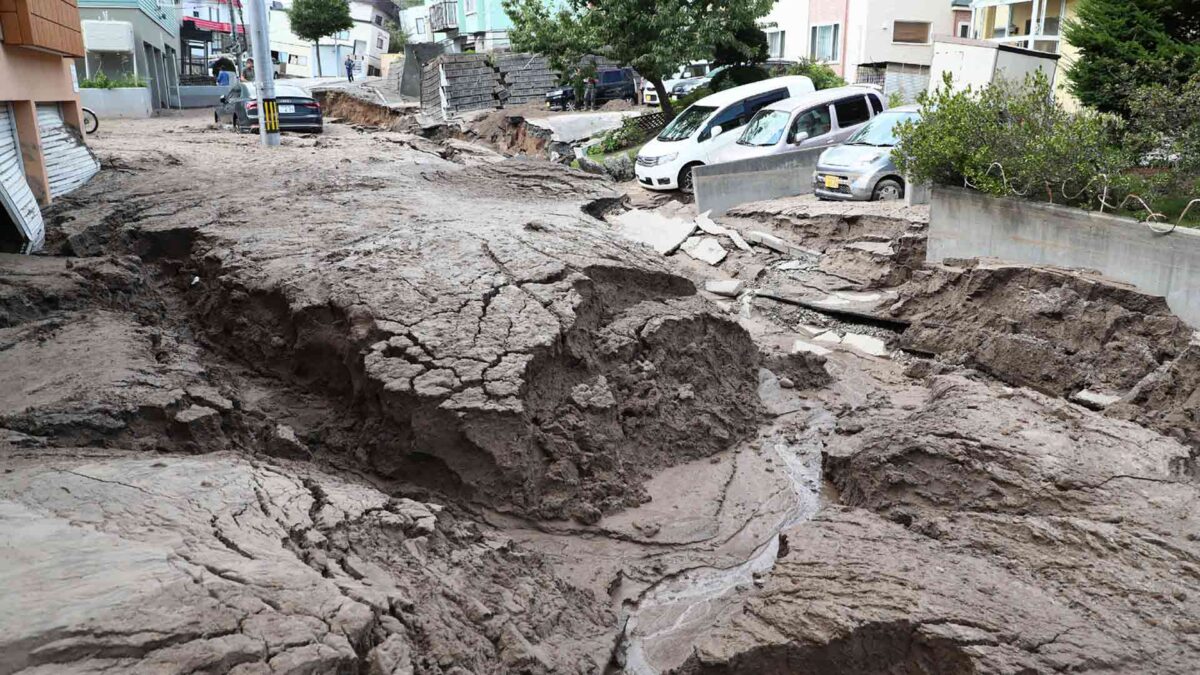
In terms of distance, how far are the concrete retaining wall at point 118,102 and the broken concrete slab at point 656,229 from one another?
21.7m

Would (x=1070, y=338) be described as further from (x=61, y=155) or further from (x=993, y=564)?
(x=61, y=155)

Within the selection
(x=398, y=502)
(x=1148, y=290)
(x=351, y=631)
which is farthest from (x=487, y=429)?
(x=1148, y=290)

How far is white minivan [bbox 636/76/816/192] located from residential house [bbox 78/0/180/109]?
2073 centimetres

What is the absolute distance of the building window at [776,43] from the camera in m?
33.3

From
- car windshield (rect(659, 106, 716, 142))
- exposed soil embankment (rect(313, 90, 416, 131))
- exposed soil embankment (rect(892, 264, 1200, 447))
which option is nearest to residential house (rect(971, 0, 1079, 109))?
car windshield (rect(659, 106, 716, 142))

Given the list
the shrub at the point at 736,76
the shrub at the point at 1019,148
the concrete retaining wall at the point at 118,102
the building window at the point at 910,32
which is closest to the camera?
the shrub at the point at 1019,148

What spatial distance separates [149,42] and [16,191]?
1178 inches

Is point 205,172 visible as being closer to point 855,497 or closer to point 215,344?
point 215,344

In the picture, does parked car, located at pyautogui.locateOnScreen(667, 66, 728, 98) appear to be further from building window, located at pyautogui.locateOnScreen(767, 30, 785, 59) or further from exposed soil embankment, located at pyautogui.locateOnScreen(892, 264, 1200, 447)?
exposed soil embankment, located at pyautogui.locateOnScreen(892, 264, 1200, 447)

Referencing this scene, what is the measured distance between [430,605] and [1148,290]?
756 cm

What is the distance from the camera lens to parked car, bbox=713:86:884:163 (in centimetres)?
1697

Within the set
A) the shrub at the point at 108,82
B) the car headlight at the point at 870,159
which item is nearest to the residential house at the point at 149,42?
the shrub at the point at 108,82

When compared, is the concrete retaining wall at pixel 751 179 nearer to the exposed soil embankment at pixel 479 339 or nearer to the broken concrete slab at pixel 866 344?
the broken concrete slab at pixel 866 344

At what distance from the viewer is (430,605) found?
455 centimetres
